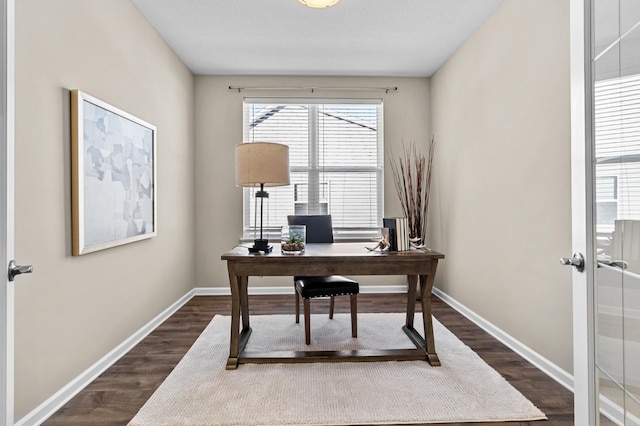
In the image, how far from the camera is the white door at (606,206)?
114 centimetres

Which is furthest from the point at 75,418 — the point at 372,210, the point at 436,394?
the point at 372,210

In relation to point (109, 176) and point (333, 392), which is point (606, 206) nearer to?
point (333, 392)

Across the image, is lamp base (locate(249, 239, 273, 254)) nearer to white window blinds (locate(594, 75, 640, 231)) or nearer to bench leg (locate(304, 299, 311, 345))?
bench leg (locate(304, 299, 311, 345))

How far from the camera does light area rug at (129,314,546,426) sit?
184cm

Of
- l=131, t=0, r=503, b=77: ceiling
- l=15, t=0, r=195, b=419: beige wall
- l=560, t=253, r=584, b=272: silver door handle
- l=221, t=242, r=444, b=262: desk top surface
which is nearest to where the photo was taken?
l=560, t=253, r=584, b=272: silver door handle

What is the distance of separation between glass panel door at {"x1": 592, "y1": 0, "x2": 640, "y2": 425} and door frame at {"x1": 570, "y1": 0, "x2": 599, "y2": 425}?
24 mm

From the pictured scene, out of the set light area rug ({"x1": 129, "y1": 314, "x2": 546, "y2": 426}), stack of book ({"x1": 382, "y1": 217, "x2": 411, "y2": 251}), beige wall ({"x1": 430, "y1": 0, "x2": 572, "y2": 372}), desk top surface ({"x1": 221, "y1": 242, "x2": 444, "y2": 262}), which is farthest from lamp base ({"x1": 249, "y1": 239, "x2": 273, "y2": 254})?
beige wall ({"x1": 430, "y1": 0, "x2": 572, "y2": 372})

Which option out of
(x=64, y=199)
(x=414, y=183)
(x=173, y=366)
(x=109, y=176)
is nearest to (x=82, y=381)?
(x=173, y=366)

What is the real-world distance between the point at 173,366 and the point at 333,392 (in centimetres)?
111

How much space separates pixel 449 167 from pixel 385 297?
164 cm

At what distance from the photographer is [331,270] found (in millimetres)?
2396

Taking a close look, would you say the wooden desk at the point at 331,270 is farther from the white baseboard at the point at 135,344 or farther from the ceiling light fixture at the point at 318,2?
the ceiling light fixture at the point at 318,2

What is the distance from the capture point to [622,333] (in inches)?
46.9

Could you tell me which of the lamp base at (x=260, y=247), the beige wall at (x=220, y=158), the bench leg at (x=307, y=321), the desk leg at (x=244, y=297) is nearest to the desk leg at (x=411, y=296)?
the bench leg at (x=307, y=321)
